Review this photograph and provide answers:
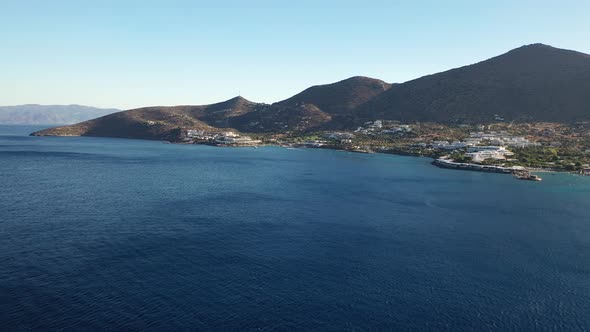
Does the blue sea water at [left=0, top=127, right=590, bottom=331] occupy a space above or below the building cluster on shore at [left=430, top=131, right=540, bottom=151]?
below

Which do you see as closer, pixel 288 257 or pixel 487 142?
pixel 288 257

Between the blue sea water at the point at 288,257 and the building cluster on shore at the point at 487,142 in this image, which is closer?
the blue sea water at the point at 288,257

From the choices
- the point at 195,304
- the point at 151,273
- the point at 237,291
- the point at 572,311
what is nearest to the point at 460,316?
the point at 572,311

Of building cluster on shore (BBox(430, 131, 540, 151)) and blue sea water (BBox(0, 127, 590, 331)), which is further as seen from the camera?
building cluster on shore (BBox(430, 131, 540, 151))

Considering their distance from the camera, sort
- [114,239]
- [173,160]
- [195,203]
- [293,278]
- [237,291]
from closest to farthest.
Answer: [237,291] → [293,278] → [114,239] → [195,203] → [173,160]

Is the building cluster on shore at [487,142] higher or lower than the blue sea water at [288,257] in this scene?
higher

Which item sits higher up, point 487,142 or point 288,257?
point 487,142

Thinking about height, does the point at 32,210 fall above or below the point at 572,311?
above

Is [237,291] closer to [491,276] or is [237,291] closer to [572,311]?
[491,276]
